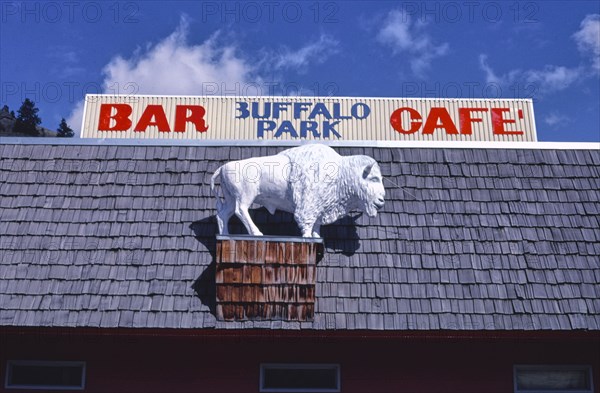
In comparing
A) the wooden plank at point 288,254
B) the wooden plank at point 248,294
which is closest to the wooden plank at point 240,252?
the wooden plank at point 248,294

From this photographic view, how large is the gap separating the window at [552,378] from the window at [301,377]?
1907 mm

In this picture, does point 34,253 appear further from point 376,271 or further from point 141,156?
point 376,271

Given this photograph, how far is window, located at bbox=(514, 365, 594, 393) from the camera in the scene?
6625 mm

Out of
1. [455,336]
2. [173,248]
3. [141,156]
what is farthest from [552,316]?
[141,156]

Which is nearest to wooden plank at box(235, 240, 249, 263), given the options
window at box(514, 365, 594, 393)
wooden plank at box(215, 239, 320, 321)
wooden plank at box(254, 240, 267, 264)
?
wooden plank at box(215, 239, 320, 321)

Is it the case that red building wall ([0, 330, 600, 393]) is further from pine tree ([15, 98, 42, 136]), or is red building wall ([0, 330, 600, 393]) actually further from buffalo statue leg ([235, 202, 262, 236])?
pine tree ([15, 98, 42, 136])

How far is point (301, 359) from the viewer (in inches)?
259

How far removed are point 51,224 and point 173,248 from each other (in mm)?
1414

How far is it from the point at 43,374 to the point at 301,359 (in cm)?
267

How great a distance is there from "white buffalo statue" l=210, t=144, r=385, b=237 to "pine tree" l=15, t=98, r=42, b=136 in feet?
121

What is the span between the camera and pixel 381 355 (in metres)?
6.61

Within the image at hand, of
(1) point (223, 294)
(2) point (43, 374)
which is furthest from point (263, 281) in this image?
(2) point (43, 374)

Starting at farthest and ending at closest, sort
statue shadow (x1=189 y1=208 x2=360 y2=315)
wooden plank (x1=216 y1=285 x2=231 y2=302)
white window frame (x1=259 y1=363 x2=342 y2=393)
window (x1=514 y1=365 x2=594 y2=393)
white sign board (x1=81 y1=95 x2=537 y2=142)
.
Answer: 1. white sign board (x1=81 y1=95 x2=537 y2=142)
2. statue shadow (x1=189 y1=208 x2=360 y2=315)
3. window (x1=514 y1=365 x2=594 y2=393)
4. white window frame (x1=259 y1=363 x2=342 y2=393)
5. wooden plank (x1=216 y1=285 x2=231 y2=302)

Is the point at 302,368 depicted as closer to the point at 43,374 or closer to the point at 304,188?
the point at 304,188
